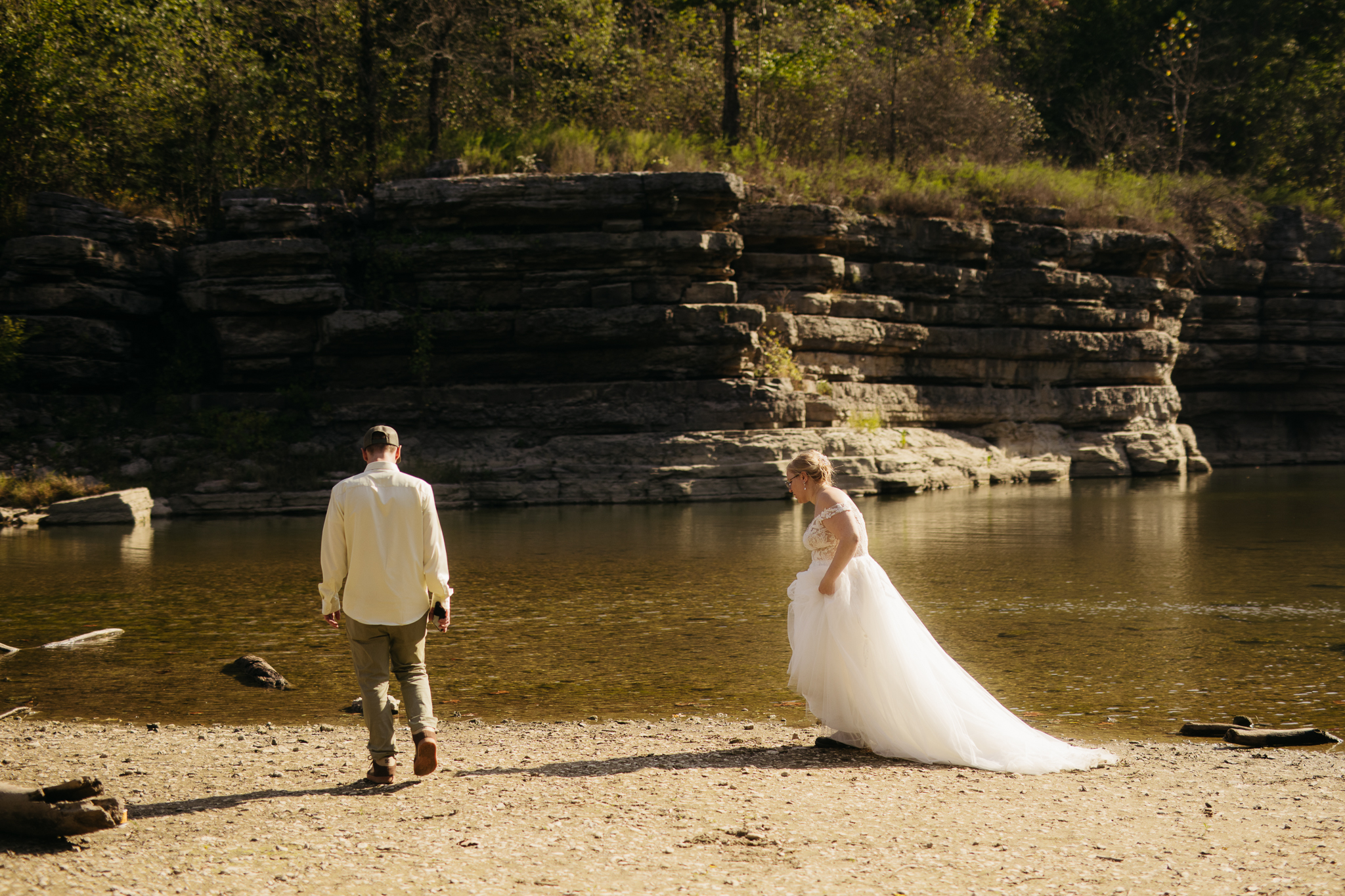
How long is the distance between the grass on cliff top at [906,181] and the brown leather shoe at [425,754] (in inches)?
1032

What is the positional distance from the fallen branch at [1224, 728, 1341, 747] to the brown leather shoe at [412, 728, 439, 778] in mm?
4832

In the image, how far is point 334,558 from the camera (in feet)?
19.1

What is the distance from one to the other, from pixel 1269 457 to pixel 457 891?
45.3 metres

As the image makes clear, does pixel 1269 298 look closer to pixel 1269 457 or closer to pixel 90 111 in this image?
pixel 1269 457

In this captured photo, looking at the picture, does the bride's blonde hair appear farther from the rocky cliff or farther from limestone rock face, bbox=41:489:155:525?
limestone rock face, bbox=41:489:155:525

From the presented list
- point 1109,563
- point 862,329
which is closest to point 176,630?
point 1109,563

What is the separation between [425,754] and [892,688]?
2.70m

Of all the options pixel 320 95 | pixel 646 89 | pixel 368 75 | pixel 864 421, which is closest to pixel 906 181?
pixel 864 421

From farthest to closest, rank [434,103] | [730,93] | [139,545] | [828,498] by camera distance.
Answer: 1. [730,93]
2. [434,103]
3. [139,545]
4. [828,498]

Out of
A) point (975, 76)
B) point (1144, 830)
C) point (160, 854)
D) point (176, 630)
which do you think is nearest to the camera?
point (160, 854)

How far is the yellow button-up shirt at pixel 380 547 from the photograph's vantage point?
5.77 m

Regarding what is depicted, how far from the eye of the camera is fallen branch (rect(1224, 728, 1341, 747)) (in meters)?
6.53

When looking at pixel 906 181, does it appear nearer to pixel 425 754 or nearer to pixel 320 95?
pixel 320 95

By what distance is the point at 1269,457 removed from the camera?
42125 mm
